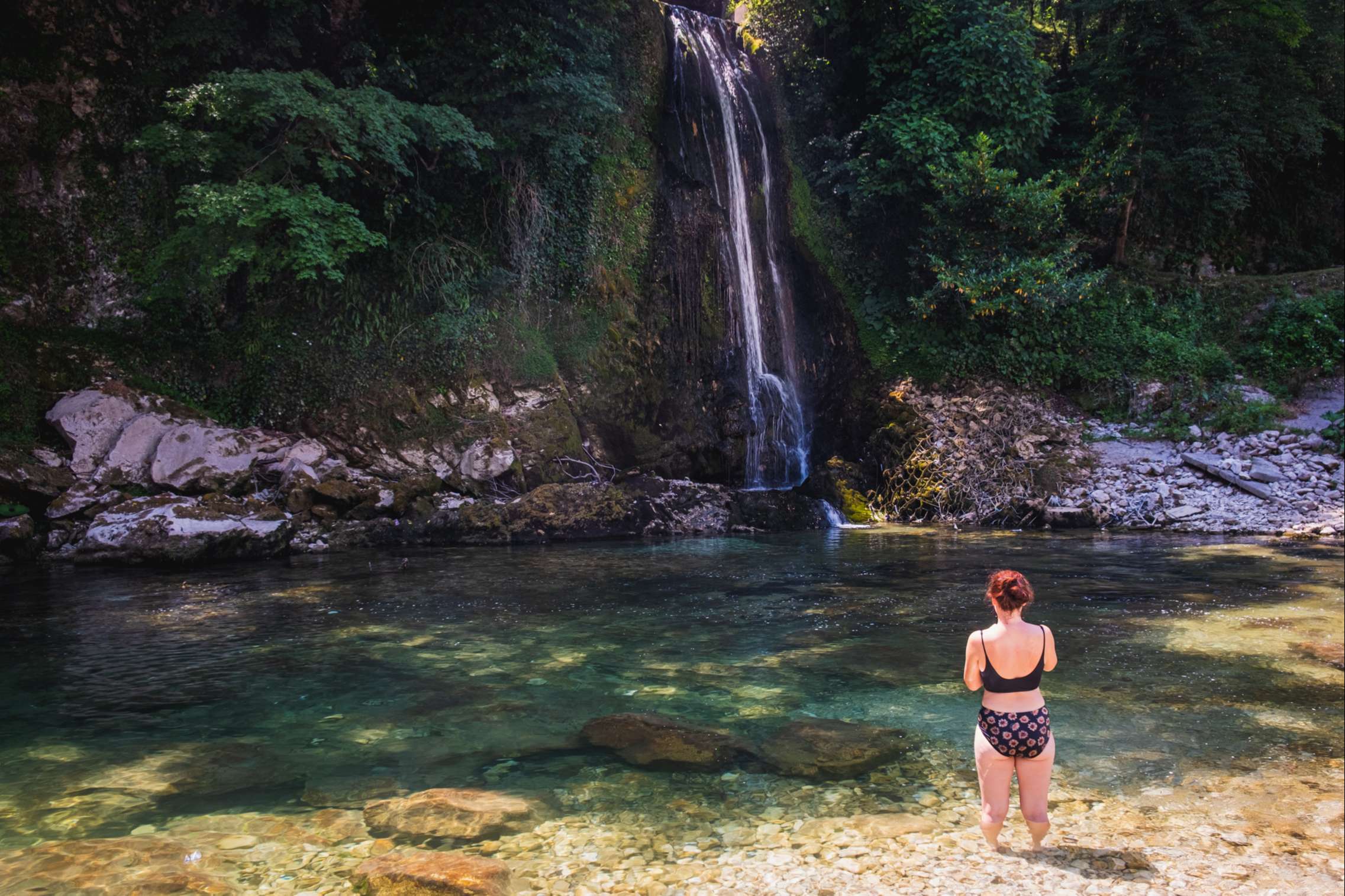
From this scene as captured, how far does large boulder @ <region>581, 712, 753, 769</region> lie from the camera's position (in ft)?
14.1

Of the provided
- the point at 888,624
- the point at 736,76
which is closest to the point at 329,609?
the point at 888,624

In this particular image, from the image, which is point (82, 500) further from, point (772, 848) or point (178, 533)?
point (772, 848)

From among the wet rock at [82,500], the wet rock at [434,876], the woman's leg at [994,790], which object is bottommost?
the wet rock at [434,876]

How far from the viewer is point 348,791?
158 inches

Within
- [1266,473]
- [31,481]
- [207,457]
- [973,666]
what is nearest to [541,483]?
[207,457]

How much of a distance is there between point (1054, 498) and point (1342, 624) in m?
7.22

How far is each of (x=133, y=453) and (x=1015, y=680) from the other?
11.7m

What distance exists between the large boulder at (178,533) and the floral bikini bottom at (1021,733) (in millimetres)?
9832

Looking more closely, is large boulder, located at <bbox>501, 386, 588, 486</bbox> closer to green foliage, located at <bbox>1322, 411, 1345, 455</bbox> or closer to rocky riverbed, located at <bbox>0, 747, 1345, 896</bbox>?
rocky riverbed, located at <bbox>0, 747, 1345, 896</bbox>

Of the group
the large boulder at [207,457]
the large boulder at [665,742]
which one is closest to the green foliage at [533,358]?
the large boulder at [207,457]

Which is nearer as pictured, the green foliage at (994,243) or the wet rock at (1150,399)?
the green foliage at (994,243)

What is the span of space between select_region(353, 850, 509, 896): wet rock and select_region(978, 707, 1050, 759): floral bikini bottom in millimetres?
1967

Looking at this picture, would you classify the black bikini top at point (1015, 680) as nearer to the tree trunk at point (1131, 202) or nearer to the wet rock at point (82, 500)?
the wet rock at point (82, 500)

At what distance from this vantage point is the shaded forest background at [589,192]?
1240cm
